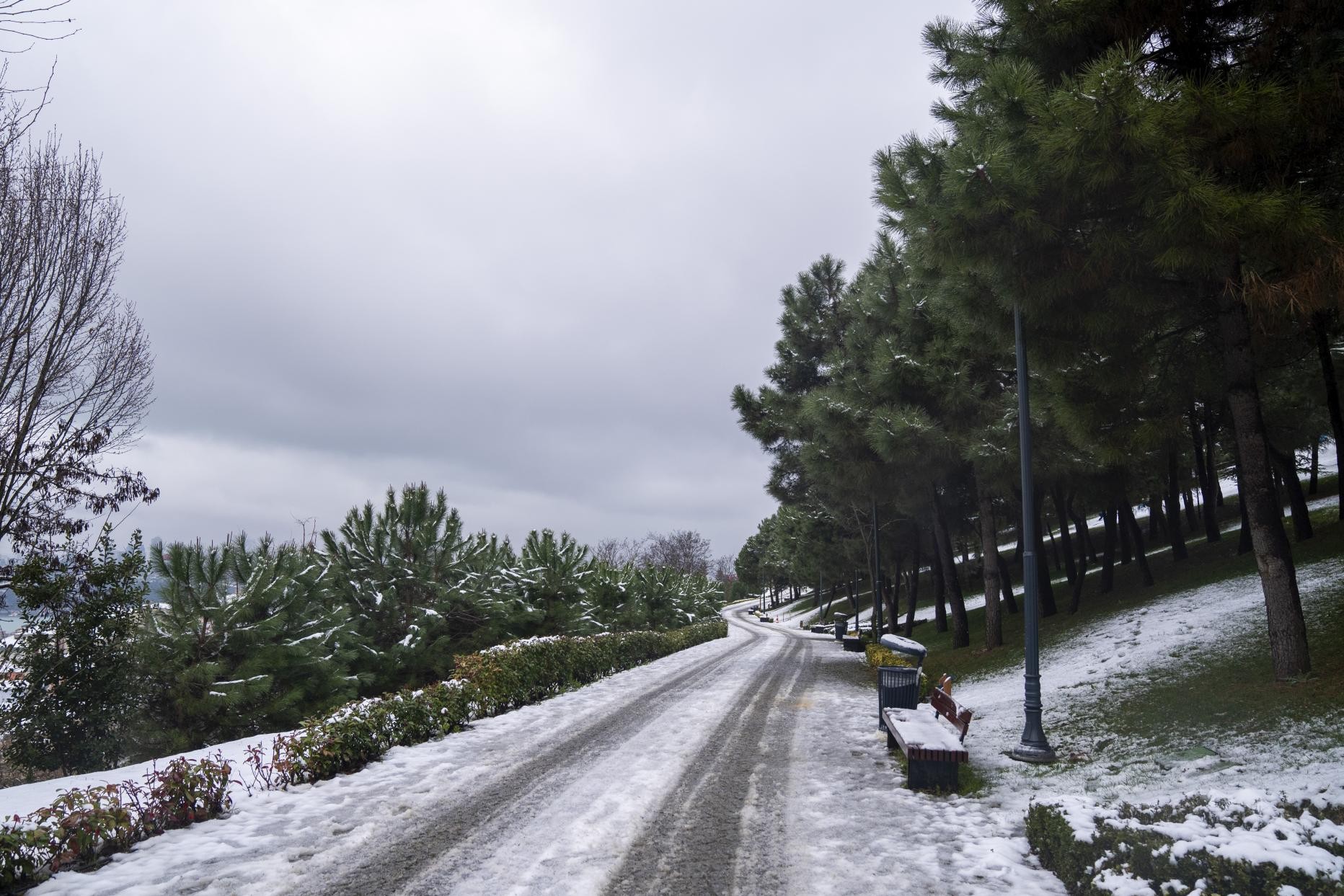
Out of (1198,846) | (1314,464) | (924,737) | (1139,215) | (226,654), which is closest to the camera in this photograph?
(1198,846)

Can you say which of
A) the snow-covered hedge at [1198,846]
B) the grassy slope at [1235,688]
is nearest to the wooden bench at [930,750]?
the snow-covered hedge at [1198,846]

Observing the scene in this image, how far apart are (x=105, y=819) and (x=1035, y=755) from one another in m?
9.41

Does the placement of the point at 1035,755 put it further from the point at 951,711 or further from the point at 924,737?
the point at 924,737

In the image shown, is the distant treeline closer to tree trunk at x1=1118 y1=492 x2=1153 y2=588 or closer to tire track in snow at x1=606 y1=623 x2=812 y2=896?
tire track in snow at x1=606 y1=623 x2=812 y2=896

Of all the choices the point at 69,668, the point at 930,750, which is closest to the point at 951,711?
the point at 930,750

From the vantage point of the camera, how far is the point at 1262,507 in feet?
30.2

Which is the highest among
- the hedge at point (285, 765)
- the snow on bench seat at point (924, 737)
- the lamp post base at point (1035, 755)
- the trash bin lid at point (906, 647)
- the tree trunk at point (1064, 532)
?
the tree trunk at point (1064, 532)

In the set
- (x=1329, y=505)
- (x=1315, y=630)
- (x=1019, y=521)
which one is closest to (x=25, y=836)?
(x=1315, y=630)

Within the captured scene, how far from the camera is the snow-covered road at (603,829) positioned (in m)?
5.12

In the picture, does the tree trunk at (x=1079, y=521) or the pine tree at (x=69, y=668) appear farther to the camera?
the tree trunk at (x=1079, y=521)

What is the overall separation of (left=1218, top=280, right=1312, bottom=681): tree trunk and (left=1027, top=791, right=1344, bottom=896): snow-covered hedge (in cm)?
464

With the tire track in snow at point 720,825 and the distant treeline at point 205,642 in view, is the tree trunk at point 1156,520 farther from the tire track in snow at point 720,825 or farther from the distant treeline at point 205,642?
the distant treeline at point 205,642

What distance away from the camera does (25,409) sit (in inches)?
429

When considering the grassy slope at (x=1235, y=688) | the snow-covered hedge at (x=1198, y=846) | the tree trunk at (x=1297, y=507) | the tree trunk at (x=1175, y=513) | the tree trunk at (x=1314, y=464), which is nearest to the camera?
the snow-covered hedge at (x=1198, y=846)
